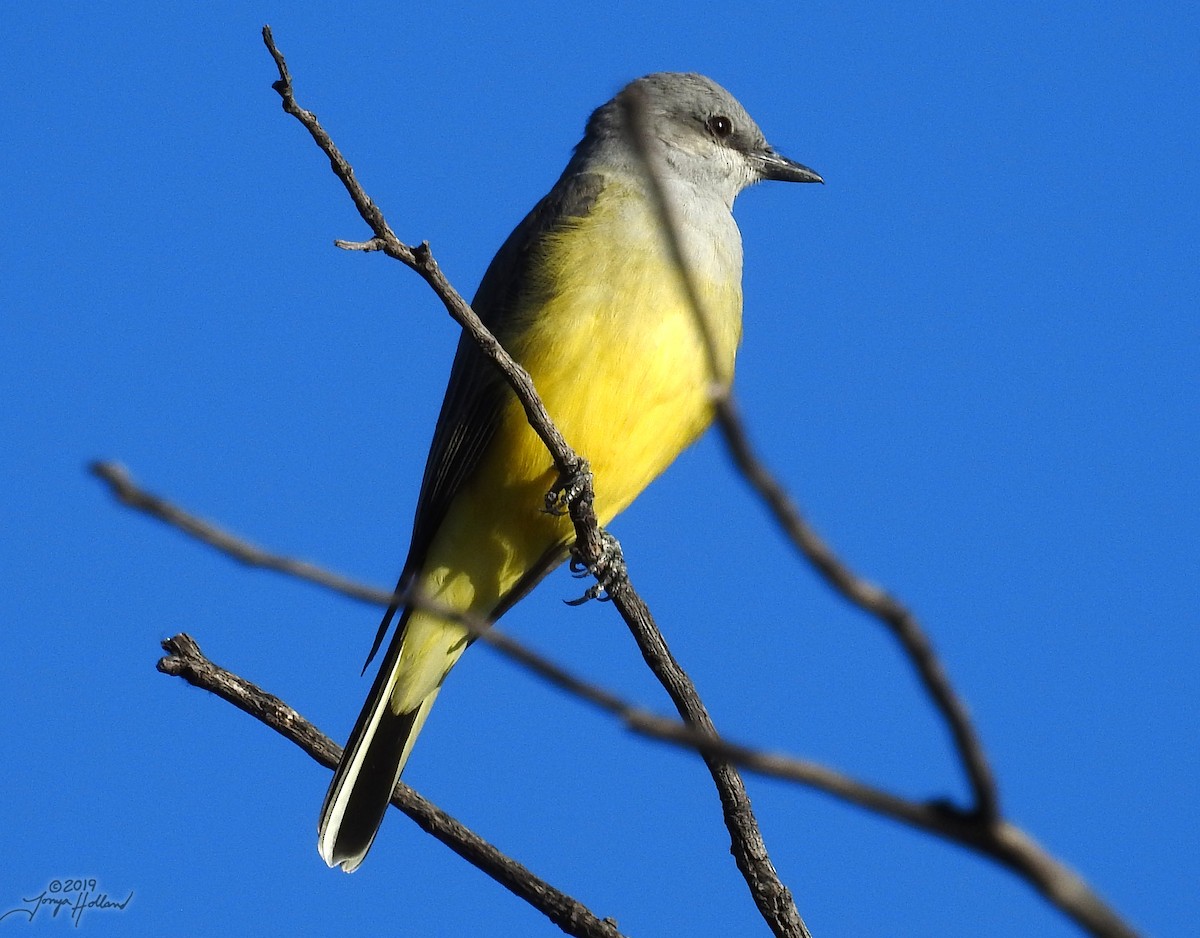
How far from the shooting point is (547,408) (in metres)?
5.94

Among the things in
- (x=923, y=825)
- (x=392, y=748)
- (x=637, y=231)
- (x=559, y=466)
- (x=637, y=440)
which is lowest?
(x=923, y=825)

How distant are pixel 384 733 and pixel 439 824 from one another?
97cm

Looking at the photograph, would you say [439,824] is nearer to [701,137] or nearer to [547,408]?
[547,408]

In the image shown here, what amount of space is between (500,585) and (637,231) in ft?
5.87

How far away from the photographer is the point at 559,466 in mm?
5504

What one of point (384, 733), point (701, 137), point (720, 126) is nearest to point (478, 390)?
point (384, 733)

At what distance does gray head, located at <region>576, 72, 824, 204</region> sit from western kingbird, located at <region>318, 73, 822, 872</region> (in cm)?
46

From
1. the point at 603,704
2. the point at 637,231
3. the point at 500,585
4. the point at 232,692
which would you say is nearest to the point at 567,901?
the point at 232,692

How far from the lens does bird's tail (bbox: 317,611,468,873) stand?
19.6ft

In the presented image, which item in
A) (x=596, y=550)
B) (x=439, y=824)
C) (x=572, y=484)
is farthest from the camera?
(x=596, y=550)

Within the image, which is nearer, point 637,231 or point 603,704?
point 603,704

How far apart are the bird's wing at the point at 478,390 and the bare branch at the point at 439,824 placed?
1018mm

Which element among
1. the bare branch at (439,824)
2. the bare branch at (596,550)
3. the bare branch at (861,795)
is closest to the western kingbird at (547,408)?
the bare branch at (596,550)

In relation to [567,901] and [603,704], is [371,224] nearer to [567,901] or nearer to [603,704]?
[567,901]
